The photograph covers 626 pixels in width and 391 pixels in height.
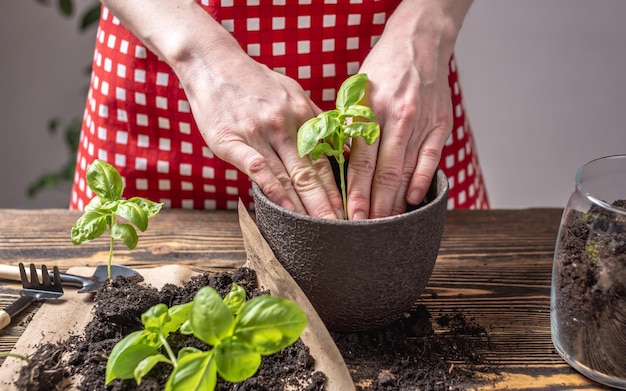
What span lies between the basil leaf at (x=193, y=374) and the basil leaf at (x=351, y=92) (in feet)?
1.13

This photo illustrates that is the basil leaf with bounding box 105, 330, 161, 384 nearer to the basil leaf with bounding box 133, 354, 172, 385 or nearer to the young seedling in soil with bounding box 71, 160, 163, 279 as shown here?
the basil leaf with bounding box 133, 354, 172, 385

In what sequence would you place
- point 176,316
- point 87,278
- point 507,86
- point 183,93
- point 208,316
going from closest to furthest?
1. point 208,316
2. point 176,316
3. point 87,278
4. point 183,93
5. point 507,86

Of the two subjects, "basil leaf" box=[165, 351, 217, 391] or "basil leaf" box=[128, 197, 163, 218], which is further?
"basil leaf" box=[128, 197, 163, 218]

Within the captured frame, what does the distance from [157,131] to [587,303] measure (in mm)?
778

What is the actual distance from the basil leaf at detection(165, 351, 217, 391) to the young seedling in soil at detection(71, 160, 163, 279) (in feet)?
0.87

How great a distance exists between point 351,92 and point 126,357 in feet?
1.31

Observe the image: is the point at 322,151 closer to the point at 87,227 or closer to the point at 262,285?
the point at 262,285

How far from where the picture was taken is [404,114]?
0.89 metres

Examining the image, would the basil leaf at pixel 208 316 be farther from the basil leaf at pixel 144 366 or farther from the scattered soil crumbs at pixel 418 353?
the scattered soil crumbs at pixel 418 353

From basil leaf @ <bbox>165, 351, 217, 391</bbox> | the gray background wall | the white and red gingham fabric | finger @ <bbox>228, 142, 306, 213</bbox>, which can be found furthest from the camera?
the gray background wall

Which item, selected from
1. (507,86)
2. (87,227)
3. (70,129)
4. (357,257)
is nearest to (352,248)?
(357,257)

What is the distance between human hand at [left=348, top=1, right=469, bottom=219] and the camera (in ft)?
2.80

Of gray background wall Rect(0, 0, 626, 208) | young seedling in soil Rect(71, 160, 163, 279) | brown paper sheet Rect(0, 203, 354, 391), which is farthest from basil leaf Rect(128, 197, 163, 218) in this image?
gray background wall Rect(0, 0, 626, 208)

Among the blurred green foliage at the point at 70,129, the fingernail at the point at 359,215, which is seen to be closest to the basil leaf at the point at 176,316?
the fingernail at the point at 359,215
